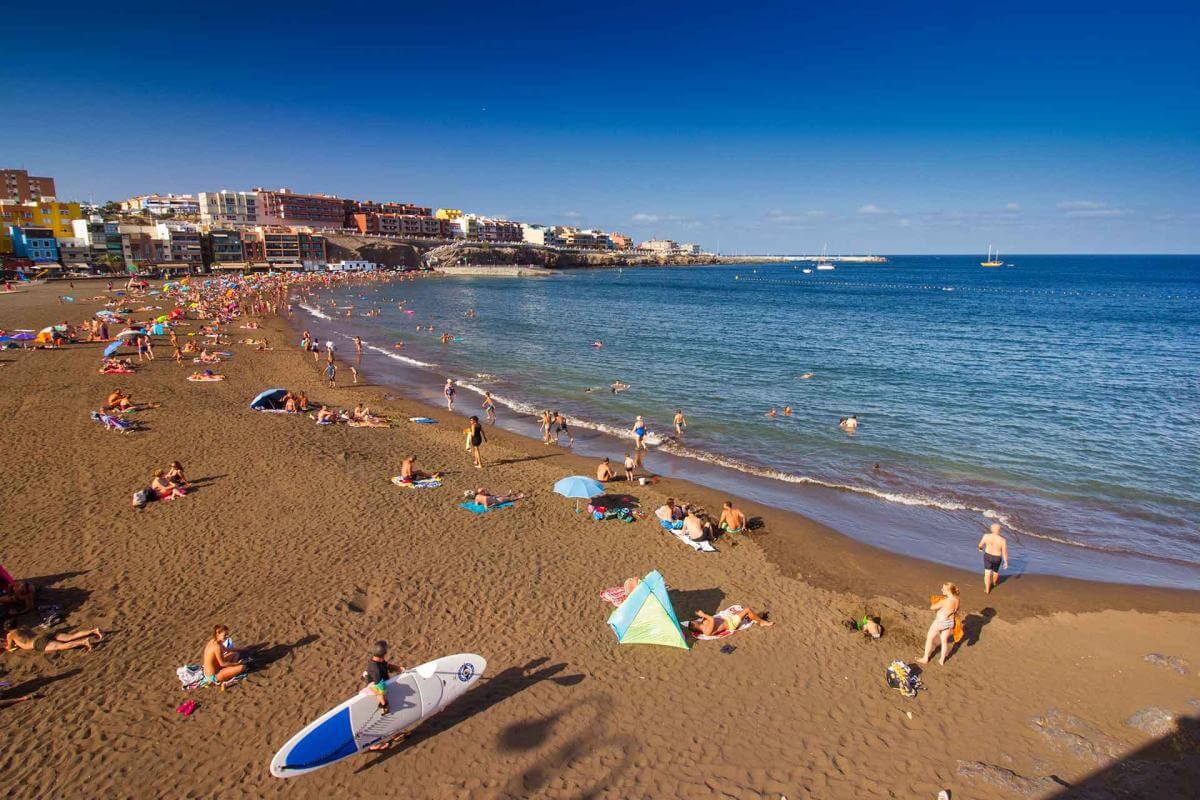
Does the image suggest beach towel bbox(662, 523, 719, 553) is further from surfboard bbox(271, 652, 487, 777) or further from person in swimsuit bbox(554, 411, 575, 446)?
person in swimsuit bbox(554, 411, 575, 446)

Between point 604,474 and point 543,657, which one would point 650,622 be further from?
point 604,474

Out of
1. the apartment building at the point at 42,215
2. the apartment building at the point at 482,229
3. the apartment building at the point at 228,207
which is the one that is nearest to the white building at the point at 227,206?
the apartment building at the point at 228,207

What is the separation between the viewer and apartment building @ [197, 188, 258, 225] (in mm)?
130500

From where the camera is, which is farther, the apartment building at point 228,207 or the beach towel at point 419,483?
the apartment building at point 228,207

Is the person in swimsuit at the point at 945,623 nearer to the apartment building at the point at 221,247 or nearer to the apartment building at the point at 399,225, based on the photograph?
the apartment building at the point at 221,247

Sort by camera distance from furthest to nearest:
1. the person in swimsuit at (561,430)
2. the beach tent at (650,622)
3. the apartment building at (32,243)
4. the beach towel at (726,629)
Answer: the apartment building at (32,243), the person in swimsuit at (561,430), the beach towel at (726,629), the beach tent at (650,622)

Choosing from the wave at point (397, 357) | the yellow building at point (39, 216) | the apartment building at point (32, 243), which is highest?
the yellow building at point (39, 216)

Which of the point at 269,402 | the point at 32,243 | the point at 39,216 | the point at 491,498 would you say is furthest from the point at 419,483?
the point at 39,216

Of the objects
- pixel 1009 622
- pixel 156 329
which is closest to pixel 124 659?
pixel 1009 622

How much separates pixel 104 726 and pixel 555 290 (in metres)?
93.7

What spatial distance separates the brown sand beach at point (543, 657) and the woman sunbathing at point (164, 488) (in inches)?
18.4

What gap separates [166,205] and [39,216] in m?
59.2

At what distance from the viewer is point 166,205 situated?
458 ft

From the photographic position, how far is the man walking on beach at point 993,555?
10.0 m
